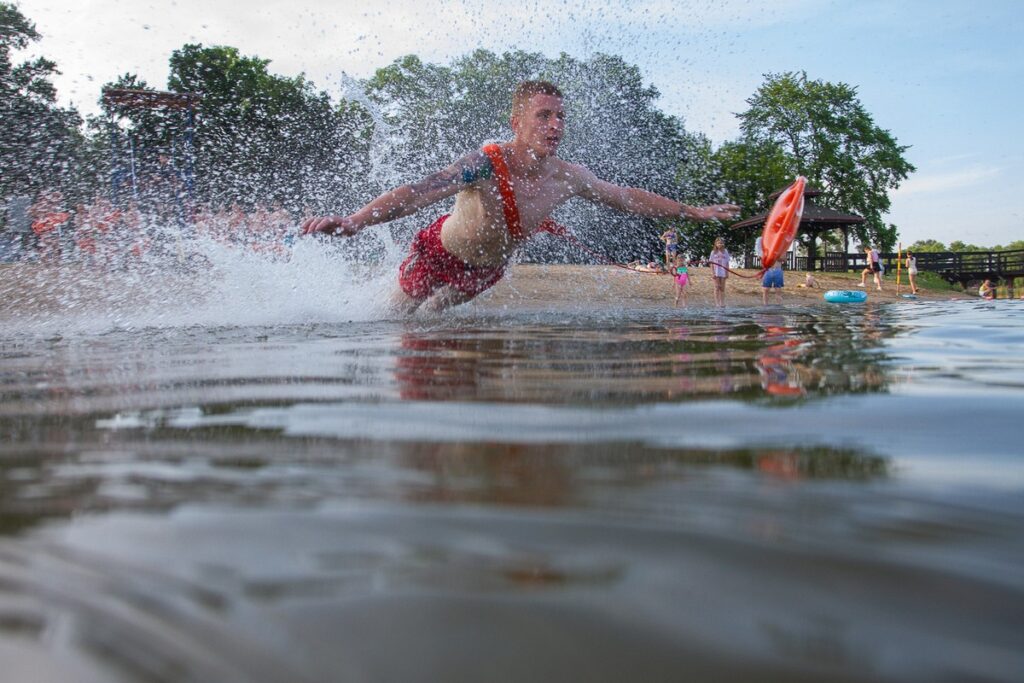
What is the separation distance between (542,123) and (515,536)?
5.53 meters

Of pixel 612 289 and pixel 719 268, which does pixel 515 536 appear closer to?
pixel 719 268

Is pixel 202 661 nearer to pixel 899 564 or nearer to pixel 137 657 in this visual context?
pixel 137 657

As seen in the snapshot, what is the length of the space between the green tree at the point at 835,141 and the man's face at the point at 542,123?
4080 centimetres

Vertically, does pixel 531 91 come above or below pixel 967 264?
above

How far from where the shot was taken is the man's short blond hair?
5.98m

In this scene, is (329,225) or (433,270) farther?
(433,270)

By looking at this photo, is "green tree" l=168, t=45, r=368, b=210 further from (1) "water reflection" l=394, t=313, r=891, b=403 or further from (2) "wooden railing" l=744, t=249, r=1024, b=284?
(1) "water reflection" l=394, t=313, r=891, b=403

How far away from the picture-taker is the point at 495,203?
244 inches

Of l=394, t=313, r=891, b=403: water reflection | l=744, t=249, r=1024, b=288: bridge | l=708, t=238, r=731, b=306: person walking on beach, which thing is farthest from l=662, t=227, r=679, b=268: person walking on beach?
l=744, t=249, r=1024, b=288: bridge

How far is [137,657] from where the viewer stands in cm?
52

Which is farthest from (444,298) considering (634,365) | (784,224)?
(784,224)

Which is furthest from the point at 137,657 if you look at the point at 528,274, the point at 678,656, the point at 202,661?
the point at 528,274

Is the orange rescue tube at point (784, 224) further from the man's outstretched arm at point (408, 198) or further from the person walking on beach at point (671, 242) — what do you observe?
the man's outstretched arm at point (408, 198)

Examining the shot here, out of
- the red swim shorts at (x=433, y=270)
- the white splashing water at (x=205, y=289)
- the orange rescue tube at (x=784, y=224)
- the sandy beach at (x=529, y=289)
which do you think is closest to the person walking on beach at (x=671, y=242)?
the sandy beach at (x=529, y=289)
